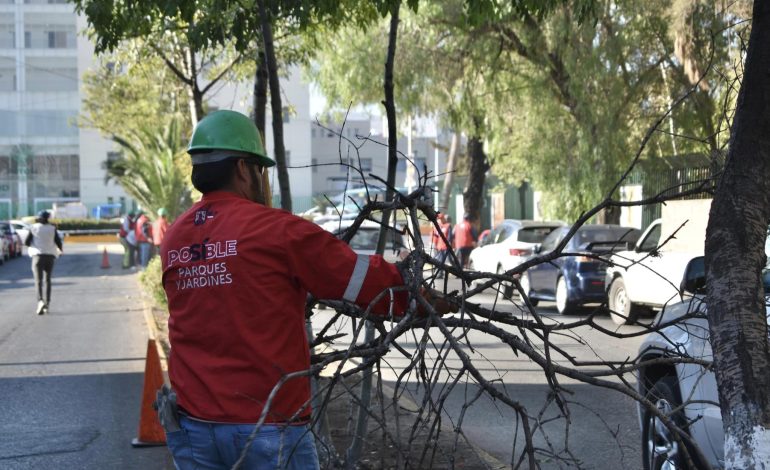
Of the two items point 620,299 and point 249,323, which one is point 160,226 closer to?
point 620,299

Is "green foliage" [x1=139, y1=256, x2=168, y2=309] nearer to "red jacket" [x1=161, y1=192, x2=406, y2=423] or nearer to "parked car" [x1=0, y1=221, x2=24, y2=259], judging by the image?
"red jacket" [x1=161, y1=192, x2=406, y2=423]

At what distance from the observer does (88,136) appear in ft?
229

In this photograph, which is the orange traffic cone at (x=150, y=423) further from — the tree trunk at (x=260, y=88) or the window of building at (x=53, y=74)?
the window of building at (x=53, y=74)

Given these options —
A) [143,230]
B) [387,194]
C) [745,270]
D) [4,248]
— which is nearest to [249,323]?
[745,270]

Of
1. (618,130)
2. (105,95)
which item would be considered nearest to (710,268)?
(618,130)

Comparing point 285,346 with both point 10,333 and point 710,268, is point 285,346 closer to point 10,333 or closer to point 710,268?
point 710,268

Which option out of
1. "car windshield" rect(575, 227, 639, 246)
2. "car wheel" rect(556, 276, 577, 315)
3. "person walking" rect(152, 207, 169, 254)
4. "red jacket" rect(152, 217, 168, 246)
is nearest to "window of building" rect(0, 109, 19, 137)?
"person walking" rect(152, 207, 169, 254)

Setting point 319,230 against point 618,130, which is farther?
point 618,130

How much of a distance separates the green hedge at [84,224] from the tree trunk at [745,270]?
60597 millimetres

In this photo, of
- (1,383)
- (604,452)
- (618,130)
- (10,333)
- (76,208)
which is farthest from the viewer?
(76,208)

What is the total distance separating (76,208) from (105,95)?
1670 inches

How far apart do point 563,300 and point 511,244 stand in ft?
11.9

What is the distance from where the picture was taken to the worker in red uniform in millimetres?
3111

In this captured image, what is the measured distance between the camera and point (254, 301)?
3.12 m
